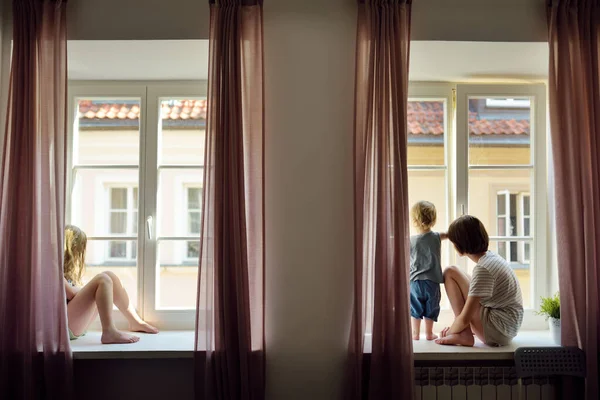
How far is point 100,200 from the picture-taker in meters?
3.28

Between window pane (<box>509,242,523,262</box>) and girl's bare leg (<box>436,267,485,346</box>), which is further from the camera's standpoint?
window pane (<box>509,242,523,262</box>)

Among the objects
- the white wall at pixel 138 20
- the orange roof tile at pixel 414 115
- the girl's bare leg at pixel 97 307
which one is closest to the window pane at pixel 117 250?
the girl's bare leg at pixel 97 307

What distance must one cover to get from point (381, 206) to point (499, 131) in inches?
38.7

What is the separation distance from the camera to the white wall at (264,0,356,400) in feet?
9.13

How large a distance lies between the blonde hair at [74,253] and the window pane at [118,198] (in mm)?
292

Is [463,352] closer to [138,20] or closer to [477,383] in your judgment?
[477,383]

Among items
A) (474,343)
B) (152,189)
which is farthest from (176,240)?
(474,343)

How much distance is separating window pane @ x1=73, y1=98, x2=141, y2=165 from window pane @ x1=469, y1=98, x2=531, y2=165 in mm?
1832

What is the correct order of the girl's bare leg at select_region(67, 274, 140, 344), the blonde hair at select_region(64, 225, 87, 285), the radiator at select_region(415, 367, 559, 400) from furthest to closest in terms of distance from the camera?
the blonde hair at select_region(64, 225, 87, 285), the girl's bare leg at select_region(67, 274, 140, 344), the radiator at select_region(415, 367, 559, 400)

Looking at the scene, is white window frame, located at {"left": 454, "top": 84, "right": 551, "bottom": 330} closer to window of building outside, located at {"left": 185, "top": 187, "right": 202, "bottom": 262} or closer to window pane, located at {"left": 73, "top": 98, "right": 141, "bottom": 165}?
window of building outside, located at {"left": 185, "top": 187, "right": 202, "bottom": 262}

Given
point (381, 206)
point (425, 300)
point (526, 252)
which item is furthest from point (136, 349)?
point (526, 252)

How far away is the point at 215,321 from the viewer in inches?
104

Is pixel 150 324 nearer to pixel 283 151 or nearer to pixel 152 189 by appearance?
pixel 152 189

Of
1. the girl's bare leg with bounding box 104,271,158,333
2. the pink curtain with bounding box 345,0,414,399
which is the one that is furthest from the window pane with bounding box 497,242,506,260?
the girl's bare leg with bounding box 104,271,158,333
